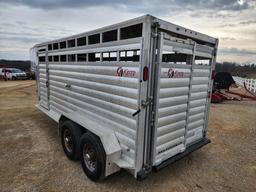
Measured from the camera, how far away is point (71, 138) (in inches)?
153

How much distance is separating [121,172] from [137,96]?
5.42 feet

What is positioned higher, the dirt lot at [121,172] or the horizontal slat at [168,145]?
the horizontal slat at [168,145]

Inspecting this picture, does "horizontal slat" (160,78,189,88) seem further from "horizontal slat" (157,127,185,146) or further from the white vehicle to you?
the white vehicle

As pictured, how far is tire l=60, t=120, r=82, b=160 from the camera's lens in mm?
→ 3694

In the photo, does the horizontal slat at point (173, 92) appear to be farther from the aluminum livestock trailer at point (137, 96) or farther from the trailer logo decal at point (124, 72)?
the trailer logo decal at point (124, 72)

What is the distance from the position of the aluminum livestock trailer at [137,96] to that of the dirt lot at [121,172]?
355 mm

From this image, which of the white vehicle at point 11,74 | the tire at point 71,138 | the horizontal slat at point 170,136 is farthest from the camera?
the white vehicle at point 11,74

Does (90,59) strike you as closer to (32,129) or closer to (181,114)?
(181,114)

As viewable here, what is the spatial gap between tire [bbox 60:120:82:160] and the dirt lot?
16 cm

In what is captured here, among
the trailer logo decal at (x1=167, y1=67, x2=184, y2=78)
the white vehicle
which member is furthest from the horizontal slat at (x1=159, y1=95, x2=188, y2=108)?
the white vehicle

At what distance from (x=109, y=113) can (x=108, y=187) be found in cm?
117

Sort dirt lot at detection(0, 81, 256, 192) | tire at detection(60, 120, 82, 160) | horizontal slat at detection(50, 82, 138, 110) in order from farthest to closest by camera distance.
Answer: tire at detection(60, 120, 82, 160), dirt lot at detection(0, 81, 256, 192), horizontal slat at detection(50, 82, 138, 110)

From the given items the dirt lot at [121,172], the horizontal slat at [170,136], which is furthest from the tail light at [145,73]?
the dirt lot at [121,172]

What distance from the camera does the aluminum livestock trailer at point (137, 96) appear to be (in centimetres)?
272
